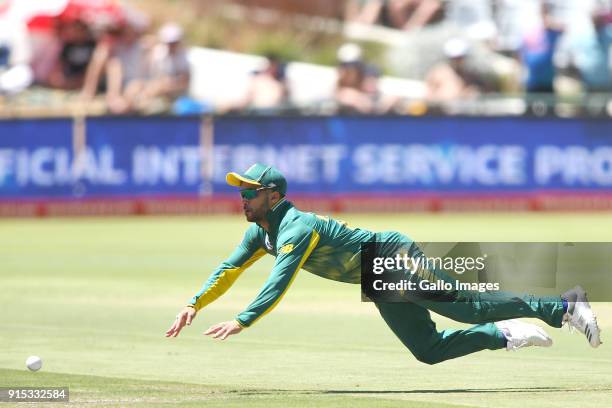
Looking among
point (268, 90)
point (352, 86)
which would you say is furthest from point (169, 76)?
point (352, 86)

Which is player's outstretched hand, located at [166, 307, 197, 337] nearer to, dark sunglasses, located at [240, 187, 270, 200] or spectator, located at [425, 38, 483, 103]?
dark sunglasses, located at [240, 187, 270, 200]

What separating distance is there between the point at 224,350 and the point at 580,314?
3299 millimetres

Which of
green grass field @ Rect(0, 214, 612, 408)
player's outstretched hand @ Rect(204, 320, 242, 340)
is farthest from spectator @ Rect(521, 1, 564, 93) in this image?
player's outstretched hand @ Rect(204, 320, 242, 340)

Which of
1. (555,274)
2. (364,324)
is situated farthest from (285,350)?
(555,274)

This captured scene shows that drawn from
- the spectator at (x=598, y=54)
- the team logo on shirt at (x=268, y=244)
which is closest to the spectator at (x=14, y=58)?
the spectator at (x=598, y=54)

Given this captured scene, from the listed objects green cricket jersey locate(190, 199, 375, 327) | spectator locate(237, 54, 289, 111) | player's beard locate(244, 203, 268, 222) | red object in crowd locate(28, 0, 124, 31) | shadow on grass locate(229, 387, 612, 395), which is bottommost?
shadow on grass locate(229, 387, 612, 395)

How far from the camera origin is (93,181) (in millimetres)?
24453

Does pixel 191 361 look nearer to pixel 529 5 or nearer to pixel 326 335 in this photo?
pixel 326 335

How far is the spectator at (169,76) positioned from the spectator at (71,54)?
1489mm

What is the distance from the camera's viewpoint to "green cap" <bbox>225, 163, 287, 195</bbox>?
362 inches

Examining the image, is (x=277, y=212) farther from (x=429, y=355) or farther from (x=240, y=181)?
(x=429, y=355)

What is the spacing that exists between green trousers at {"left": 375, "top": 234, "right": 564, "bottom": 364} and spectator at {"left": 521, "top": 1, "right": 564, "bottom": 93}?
53.2 ft

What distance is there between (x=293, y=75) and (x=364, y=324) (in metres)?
17.0

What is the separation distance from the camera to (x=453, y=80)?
25.5 metres
